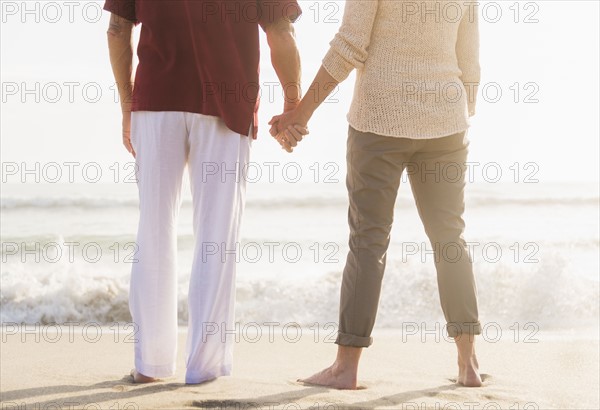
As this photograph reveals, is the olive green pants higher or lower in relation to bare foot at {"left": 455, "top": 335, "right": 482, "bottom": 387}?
higher

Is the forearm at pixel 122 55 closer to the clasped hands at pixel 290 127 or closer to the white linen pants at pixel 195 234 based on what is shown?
the white linen pants at pixel 195 234

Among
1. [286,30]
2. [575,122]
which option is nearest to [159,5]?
[286,30]

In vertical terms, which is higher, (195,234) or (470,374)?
(195,234)

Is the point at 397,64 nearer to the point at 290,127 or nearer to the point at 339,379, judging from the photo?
the point at 290,127

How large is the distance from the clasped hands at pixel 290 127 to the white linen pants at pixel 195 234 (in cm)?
17

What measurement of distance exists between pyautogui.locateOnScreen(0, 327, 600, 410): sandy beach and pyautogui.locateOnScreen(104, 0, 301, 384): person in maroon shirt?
8.2 inches

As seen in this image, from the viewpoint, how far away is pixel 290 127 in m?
2.92

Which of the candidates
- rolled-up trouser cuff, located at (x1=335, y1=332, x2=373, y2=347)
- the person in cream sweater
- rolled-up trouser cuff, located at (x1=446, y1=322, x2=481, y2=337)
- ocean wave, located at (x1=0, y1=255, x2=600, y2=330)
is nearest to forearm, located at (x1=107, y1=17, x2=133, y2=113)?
the person in cream sweater

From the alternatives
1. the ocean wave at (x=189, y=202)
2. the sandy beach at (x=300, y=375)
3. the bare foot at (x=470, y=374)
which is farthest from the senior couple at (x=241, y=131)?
the ocean wave at (x=189, y=202)

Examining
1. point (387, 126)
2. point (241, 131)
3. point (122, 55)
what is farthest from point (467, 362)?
point (122, 55)

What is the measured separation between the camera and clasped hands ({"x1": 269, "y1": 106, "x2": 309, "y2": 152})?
9.50ft

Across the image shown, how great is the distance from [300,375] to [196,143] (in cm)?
116

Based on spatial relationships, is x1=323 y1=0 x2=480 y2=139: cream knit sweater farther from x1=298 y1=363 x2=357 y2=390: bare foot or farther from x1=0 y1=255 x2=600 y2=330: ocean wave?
x1=0 y1=255 x2=600 y2=330: ocean wave

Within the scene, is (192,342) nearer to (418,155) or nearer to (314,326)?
(418,155)
